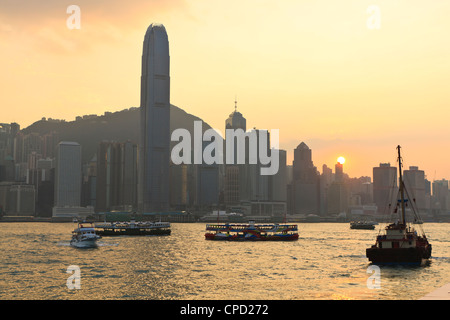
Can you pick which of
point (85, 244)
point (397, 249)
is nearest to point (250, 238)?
point (85, 244)

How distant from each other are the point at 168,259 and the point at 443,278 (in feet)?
178

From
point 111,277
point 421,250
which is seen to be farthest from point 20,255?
point 421,250

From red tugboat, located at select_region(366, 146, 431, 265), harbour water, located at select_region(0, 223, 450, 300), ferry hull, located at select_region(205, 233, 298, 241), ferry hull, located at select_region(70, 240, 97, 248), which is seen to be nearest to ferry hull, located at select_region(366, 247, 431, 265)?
red tugboat, located at select_region(366, 146, 431, 265)

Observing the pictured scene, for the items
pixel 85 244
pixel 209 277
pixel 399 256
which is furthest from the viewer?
pixel 85 244

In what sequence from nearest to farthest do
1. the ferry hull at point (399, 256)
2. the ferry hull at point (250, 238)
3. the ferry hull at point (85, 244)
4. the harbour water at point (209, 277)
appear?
the harbour water at point (209, 277) → the ferry hull at point (399, 256) → the ferry hull at point (85, 244) → the ferry hull at point (250, 238)

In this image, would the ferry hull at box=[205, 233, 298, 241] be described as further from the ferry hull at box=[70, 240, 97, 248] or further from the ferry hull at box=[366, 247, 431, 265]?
the ferry hull at box=[366, 247, 431, 265]

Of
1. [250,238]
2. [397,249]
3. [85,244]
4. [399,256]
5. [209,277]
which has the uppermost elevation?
→ [397,249]

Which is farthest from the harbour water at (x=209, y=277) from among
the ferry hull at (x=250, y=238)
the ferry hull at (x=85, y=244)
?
the ferry hull at (x=250, y=238)

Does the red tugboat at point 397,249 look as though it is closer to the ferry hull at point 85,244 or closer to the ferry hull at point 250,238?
the ferry hull at point 85,244

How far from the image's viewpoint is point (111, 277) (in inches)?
2926

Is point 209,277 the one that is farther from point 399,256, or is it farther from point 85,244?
point 85,244

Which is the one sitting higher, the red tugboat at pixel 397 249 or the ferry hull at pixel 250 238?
the red tugboat at pixel 397 249

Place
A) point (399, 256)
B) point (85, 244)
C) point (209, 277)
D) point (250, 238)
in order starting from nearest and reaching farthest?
1. point (209, 277)
2. point (399, 256)
3. point (85, 244)
4. point (250, 238)
